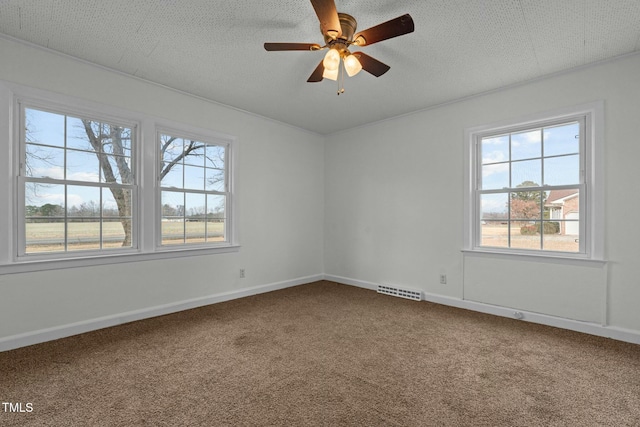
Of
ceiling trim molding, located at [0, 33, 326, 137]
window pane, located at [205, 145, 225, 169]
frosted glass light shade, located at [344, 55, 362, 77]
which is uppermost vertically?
ceiling trim molding, located at [0, 33, 326, 137]

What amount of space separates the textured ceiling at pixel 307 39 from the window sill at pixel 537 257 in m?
1.91

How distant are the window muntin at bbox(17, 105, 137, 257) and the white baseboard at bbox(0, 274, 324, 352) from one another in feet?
2.28

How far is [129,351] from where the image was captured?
98.7 inches

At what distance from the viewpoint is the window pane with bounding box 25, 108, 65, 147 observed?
107 inches

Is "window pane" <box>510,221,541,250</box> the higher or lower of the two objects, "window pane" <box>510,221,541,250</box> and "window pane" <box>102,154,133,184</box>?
the lower

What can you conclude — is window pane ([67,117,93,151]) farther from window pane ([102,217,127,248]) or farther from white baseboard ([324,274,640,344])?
white baseboard ([324,274,640,344])

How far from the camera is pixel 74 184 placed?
2934mm

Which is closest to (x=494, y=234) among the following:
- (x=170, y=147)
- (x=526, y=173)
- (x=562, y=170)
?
(x=526, y=173)

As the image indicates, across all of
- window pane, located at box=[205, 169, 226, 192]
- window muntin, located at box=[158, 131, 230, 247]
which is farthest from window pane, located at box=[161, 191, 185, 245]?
window pane, located at box=[205, 169, 226, 192]

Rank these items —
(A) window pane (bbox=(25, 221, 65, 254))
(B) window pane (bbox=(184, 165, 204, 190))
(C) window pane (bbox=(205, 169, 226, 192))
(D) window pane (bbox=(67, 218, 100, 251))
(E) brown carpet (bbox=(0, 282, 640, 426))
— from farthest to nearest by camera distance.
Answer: (C) window pane (bbox=(205, 169, 226, 192)) → (B) window pane (bbox=(184, 165, 204, 190)) → (D) window pane (bbox=(67, 218, 100, 251)) → (A) window pane (bbox=(25, 221, 65, 254)) → (E) brown carpet (bbox=(0, 282, 640, 426))

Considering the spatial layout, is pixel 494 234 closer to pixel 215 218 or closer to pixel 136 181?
pixel 215 218

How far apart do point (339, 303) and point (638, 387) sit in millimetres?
2677

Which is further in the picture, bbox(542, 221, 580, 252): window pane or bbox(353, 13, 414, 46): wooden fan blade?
bbox(542, 221, 580, 252): window pane

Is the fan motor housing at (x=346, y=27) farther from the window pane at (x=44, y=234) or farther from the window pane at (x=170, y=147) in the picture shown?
the window pane at (x=44, y=234)
